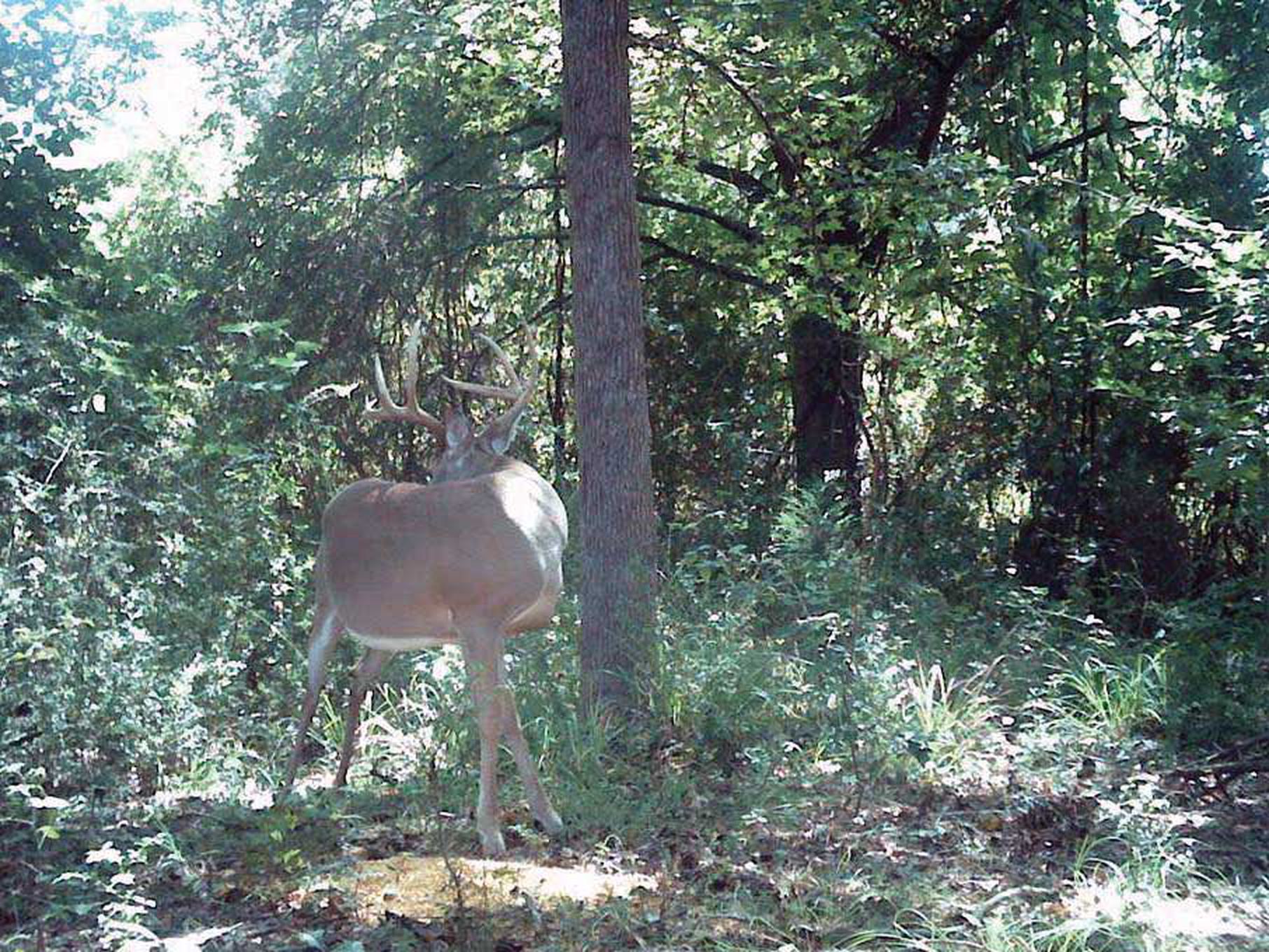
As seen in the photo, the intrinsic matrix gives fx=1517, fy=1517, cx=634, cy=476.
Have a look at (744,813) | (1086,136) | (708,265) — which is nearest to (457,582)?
(744,813)

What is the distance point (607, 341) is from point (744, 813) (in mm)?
2755

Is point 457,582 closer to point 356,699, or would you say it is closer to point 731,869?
point 356,699

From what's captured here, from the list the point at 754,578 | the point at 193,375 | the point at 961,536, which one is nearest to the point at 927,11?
the point at 961,536

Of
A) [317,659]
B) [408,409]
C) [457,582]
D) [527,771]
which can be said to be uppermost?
[408,409]

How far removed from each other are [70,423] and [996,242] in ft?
24.3

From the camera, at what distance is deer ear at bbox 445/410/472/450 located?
7.85 metres

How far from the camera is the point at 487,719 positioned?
21.0 ft

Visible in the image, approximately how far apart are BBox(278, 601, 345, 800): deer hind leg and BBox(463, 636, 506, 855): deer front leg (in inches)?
44.7

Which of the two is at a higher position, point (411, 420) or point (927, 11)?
point (927, 11)

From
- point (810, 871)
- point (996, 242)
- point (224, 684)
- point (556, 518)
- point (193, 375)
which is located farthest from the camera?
point (996, 242)

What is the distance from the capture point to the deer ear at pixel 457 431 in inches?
309

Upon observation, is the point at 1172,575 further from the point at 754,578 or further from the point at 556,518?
the point at 556,518

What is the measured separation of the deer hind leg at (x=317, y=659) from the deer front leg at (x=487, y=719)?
114 cm

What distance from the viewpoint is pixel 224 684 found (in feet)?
26.6
